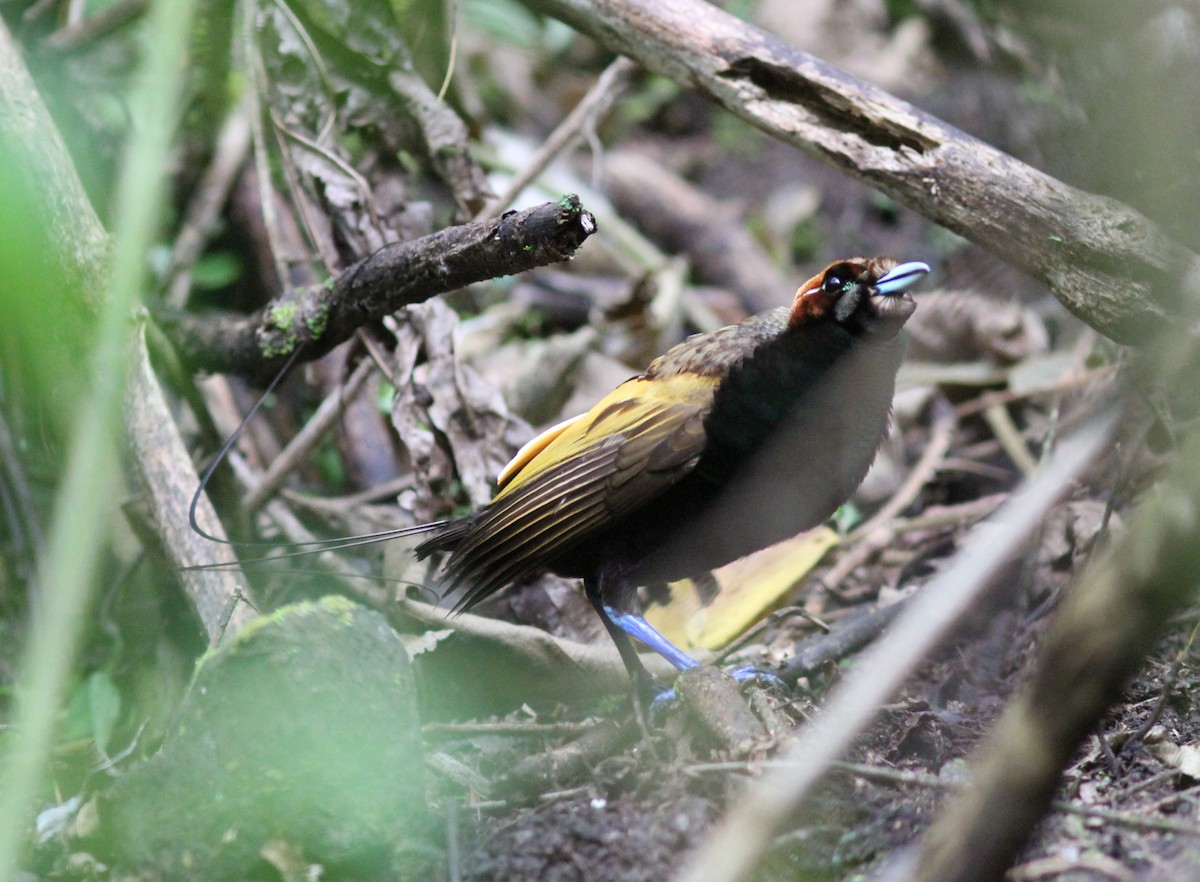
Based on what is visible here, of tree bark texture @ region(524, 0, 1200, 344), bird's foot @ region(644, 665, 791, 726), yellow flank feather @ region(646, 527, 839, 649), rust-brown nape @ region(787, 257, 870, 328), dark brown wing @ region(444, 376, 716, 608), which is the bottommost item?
yellow flank feather @ region(646, 527, 839, 649)

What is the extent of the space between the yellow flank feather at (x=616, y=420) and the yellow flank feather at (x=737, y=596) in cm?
84

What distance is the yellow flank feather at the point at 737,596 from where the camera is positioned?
3.47 meters

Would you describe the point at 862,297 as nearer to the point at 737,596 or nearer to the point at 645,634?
the point at 645,634

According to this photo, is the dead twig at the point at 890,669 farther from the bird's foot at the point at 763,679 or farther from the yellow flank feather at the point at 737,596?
the yellow flank feather at the point at 737,596

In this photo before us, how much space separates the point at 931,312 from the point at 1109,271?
225cm

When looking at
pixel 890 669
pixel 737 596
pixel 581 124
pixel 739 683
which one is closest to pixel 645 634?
pixel 739 683

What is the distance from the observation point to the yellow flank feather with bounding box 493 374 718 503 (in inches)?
107

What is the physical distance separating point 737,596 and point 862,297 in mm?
1287

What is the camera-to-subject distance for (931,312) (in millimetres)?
4758

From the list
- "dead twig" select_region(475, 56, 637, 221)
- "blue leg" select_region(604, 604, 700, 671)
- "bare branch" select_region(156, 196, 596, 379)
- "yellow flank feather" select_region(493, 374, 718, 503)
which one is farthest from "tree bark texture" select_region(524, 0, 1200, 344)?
"blue leg" select_region(604, 604, 700, 671)

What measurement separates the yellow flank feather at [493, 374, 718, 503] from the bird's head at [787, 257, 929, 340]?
334mm

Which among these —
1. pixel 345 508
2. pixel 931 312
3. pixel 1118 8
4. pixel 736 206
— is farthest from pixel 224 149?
pixel 1118 8

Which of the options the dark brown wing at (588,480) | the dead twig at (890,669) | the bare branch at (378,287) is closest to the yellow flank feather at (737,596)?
the dark brown wing at (588,480)

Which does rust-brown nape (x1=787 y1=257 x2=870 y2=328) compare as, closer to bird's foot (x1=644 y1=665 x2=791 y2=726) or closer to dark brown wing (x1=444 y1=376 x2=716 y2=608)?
dark brown wing (x1=444 y1=376 x2=716 y2=608)
